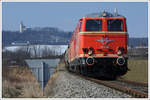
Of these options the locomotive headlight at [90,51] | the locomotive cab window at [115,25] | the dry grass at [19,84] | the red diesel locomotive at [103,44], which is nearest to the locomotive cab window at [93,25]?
the red diesel locomotive at [103,44]

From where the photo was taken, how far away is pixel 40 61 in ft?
64.0

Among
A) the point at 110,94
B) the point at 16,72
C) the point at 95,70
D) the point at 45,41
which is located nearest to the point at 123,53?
the point at 95,70

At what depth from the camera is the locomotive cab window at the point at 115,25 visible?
16.8 meters

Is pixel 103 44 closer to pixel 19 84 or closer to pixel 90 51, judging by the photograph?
pixel 90 51

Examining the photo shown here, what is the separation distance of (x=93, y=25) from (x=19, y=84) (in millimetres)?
6755

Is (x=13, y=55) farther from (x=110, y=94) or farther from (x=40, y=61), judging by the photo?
(x=110, y=94)

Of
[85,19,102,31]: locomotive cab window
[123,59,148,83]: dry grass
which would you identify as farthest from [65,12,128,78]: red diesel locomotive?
[123,59,148,83]: dry grass

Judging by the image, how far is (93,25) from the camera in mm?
16828

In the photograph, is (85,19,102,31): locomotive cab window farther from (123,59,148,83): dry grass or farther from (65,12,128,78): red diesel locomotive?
(123,59,148,83): dry grass

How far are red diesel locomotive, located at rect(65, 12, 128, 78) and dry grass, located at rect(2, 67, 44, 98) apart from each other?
292 centimetres

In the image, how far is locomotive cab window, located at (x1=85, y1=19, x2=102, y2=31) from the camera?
659 inches

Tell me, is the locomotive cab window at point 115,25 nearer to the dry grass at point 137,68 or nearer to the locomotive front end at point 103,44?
the locomotive front end at point 103,44

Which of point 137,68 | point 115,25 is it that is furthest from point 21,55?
point 115,25

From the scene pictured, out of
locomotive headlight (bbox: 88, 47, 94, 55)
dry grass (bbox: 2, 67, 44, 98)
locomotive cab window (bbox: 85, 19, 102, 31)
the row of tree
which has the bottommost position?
dry grass (bbox: 2, 67, 44, 98)
